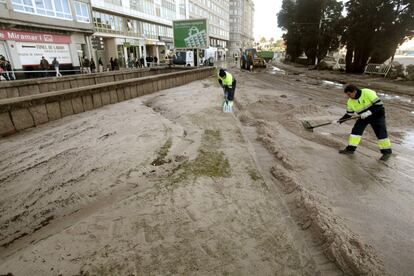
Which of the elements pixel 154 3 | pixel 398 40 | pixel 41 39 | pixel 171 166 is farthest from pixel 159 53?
pixel 171 166

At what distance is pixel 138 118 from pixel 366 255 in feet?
20.9

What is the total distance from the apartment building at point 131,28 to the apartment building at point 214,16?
1241cm

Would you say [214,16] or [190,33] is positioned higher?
[214,16]

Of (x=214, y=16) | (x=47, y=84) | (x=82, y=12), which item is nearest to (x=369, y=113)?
(x=47, y=84)

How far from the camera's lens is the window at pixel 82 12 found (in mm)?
22531

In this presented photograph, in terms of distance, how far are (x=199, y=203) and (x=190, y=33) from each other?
2257 cm

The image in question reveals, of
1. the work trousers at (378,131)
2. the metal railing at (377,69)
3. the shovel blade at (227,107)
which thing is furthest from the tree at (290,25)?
the work trousers at (378,131)

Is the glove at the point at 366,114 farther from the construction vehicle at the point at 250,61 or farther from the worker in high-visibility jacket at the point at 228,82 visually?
the construction vehicle at the point at 250,61

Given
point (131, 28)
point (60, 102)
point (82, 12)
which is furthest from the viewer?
point (131, 28)

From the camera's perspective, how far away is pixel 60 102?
727cm

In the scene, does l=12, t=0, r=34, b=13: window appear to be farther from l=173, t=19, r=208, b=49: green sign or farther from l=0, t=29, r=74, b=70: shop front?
l=173, t=19, r=208, b=49: green sign

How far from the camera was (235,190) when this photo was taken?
372 cm

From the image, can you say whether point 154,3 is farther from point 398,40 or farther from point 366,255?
point 366,255

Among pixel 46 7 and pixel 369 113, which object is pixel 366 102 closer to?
pixel 369 113
